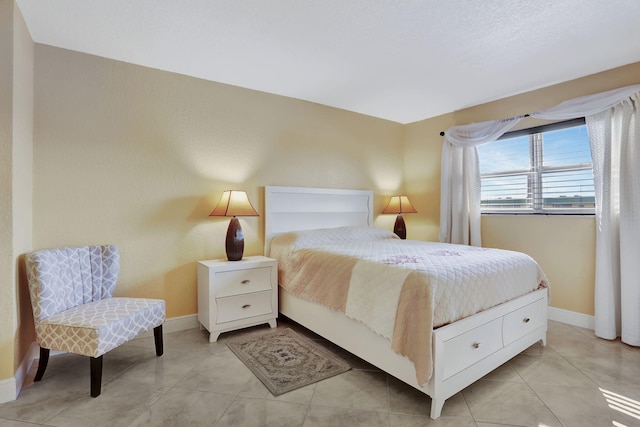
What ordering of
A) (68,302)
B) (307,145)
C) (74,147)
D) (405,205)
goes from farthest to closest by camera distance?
1. (405,205)
2. (307,145)
3. (74,147)
4. (68,302)

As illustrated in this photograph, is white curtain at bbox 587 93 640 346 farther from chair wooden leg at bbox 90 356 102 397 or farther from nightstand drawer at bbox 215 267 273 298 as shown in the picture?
chair wooden leg at bbox 90 356 102 397

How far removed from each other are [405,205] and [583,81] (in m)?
2.11

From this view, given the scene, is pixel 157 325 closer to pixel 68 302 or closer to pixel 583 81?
pixel 68 302

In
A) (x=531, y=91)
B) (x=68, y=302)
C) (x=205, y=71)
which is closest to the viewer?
(x=68, y=302)

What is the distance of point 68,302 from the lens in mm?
2080

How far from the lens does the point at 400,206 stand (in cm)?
412

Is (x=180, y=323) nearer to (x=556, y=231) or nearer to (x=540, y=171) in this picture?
(x=556, y=231)

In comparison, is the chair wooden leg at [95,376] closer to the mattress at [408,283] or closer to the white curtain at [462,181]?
the mattress at [408,283]

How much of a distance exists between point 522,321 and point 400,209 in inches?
81.8

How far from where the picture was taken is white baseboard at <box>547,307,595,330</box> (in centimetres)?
291

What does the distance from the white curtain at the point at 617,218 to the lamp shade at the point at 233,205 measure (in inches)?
120

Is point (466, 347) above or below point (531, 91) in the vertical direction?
below

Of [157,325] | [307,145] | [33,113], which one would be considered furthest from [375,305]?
[33,113]

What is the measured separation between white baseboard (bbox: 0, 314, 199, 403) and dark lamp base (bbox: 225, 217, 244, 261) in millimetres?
686
